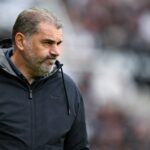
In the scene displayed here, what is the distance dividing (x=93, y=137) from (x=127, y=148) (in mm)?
506

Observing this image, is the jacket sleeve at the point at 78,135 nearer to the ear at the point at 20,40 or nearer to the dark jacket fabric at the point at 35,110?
the dark jacket fabric at the point at 35,110

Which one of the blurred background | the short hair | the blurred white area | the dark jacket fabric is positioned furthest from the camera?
the blurred background

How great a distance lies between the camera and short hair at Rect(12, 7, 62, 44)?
14.1 ft

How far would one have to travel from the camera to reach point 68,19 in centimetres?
921

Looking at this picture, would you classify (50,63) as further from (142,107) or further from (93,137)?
(142,107)

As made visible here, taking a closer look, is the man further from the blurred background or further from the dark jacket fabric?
the blurred background

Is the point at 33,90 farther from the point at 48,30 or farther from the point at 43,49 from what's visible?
the point at 48,30

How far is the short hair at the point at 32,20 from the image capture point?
14.1 ft

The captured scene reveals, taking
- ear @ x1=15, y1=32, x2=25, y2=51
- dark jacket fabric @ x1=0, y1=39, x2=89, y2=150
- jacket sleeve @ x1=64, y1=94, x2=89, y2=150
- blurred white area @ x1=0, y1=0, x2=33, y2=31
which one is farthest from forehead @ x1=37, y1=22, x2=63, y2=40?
blurred white area @ x1=0, y1=0, x2=33, y2=31

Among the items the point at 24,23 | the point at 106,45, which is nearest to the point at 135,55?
the point at 106,45

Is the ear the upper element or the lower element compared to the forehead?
lower

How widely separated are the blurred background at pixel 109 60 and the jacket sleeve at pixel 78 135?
3868 mm

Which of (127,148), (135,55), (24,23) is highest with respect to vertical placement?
(24,23)

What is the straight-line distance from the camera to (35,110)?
168 inches
